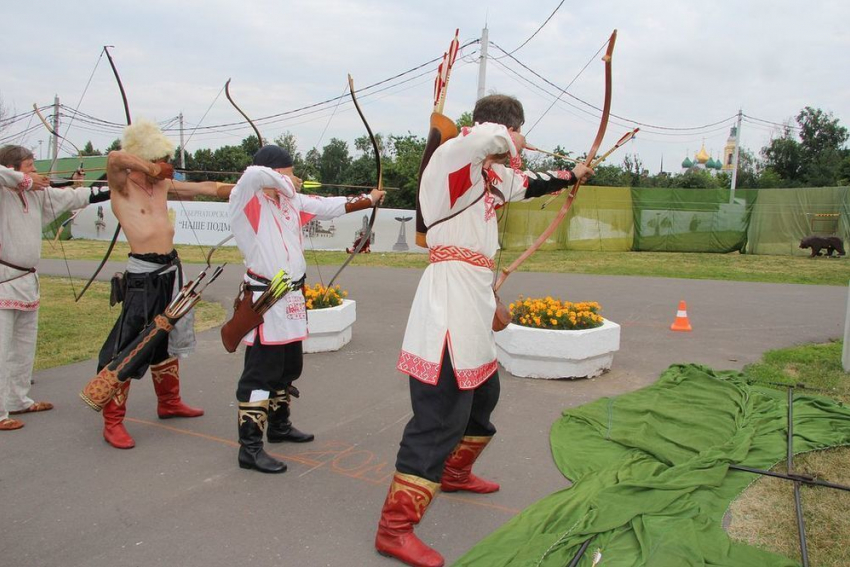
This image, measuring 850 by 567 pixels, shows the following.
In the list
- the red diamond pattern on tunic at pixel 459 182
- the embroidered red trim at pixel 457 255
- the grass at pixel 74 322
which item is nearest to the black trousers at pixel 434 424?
the embroidered red trim at pixel 457 255

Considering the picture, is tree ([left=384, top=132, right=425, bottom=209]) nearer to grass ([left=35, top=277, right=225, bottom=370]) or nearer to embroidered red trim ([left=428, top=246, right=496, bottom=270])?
grass ([left=35, top=277, right=225, bottom=370])

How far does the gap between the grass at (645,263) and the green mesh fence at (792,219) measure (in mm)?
990

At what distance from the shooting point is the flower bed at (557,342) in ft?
18.8

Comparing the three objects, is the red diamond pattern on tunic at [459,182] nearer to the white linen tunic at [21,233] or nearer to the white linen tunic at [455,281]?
the white linen tunic at [455,281]

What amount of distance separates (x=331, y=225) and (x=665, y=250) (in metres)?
11.3

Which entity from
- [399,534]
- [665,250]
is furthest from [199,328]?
[665,250]

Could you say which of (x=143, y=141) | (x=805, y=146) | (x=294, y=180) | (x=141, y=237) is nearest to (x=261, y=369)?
(x=294, y=180)

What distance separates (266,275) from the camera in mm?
3916

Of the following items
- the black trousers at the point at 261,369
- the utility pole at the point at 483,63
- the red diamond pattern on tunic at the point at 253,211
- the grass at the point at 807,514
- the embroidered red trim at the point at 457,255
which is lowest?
the grass at the point at 807,514

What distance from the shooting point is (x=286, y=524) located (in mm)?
3227

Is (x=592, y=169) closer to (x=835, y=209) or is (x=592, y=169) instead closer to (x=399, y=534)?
(x=399, y=534)

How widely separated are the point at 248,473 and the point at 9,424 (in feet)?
6.15

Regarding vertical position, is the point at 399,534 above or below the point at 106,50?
below

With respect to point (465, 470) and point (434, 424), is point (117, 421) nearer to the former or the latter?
point (465, 470)
